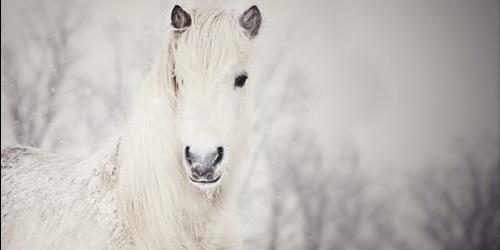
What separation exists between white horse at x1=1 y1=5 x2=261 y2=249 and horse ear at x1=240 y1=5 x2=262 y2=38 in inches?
0.9

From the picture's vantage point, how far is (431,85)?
187 centimetres

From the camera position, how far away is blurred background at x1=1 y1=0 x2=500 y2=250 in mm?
1608

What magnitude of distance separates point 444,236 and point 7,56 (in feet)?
5.90

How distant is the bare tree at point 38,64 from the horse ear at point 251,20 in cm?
60

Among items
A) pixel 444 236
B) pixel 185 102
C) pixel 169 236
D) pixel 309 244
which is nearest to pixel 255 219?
pixel 309 244

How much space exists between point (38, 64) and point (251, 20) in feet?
2.52

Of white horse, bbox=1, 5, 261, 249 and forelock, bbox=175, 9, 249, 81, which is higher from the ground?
forelock, bbox=175, 9, 249, 81

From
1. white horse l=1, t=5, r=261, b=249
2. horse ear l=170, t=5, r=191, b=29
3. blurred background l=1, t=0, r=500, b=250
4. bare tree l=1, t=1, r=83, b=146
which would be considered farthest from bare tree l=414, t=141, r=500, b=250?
bare tree l=1, t=1, r=83, b=146

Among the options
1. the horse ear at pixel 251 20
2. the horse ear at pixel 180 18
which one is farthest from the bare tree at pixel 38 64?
the horse ear at pixel 251 20

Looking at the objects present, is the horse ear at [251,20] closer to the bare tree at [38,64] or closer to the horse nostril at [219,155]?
the horse nostril at [219,155]

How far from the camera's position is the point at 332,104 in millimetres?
1758

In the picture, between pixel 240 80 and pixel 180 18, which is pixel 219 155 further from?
pixel 180 18

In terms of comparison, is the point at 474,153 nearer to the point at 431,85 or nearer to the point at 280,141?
the point at 431,85

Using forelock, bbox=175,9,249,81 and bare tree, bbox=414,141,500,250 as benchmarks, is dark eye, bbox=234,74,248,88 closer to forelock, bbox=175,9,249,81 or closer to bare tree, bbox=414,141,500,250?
forelock, bbox=175,9,249,81
